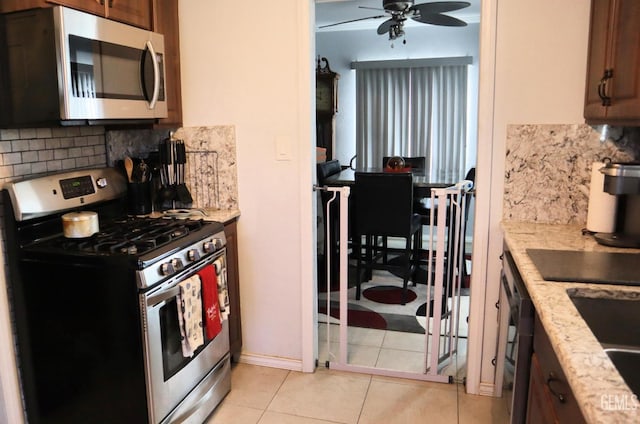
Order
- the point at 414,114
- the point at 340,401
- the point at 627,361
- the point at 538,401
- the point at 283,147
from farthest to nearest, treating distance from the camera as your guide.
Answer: the point at 414,114 < the point at 283,147 < the point at 340,401 < the point at 538,401 < the point at 627,361

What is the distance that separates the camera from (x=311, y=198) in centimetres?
264

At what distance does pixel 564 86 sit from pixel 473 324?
3.93ft

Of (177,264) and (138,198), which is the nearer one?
(177,264)

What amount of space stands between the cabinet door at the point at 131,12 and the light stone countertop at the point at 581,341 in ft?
6.30

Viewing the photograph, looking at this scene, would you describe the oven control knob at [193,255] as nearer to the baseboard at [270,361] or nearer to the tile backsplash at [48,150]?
the tile backsplash at [48,150]

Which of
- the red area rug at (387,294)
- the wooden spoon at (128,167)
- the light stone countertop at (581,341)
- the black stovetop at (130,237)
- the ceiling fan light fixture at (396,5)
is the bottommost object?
the red area rug at (387,294)

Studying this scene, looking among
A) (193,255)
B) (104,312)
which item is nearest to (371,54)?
(193,255)

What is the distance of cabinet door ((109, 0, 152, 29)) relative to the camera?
7.10ft

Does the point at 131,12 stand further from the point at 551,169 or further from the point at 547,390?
the point at 547,390

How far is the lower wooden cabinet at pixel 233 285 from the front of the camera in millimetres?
2695

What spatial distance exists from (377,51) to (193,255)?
166 inches

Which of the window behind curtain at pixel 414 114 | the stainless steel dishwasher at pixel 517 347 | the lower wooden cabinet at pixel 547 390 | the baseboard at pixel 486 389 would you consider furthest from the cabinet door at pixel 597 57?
the window behind curtain at pixel 414 114

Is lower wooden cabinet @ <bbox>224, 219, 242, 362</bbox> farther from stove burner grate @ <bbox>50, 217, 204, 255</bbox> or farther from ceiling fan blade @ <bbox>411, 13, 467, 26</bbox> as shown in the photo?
ceiling fan blade @ <bbox>411, 13, 467, 26</bbox>

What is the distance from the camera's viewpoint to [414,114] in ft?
18.4
